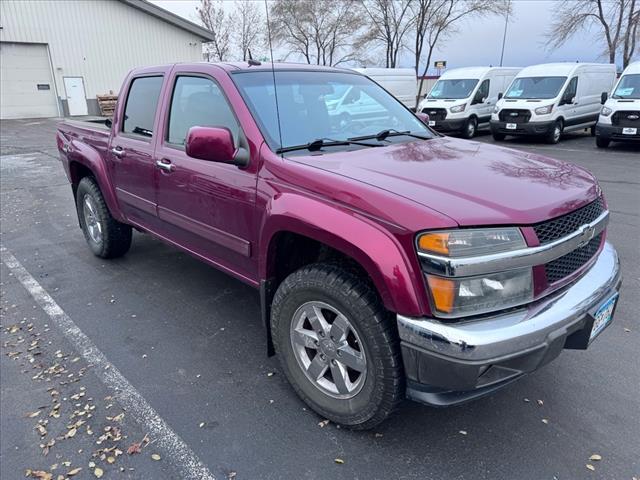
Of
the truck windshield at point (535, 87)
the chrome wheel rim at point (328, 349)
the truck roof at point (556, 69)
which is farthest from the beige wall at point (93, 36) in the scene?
the chrome wheel rim at point (328, 349)

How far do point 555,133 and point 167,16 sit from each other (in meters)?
21.8

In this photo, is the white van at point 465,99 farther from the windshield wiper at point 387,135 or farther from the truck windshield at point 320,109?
the windshield wiper at point 387,135

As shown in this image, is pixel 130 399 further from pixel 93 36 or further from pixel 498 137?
pixel 93 36

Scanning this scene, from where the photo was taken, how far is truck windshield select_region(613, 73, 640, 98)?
1214cm

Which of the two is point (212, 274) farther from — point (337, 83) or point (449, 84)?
point (449, 84)

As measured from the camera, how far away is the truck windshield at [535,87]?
14.1 metres

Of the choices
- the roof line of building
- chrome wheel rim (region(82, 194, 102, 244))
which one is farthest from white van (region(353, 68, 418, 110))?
chrome wheel rim (region(82, 194, 102, 244))

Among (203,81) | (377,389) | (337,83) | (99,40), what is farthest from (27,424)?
(99,40)

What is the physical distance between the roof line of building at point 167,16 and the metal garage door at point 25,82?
521 centimetres

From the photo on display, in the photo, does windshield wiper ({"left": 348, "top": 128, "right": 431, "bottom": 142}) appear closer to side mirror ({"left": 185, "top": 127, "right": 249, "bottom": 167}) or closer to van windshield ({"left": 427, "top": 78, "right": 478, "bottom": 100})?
side mirror ({"left": 185, "top": 127, "right": 249, "bottom": 167})

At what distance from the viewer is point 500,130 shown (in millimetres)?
14445

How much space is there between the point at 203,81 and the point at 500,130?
1295 cm

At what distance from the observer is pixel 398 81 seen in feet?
65.3

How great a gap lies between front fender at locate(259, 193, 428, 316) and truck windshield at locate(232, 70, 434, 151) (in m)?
0.52
